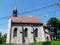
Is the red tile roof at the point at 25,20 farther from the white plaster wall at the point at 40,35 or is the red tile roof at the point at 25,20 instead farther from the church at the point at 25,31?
the white plaster wall at the point at 40,35

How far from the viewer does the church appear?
4641 cm

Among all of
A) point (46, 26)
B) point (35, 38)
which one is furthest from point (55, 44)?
point (46, 26)

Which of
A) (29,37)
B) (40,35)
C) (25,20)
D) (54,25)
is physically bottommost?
(29,37)

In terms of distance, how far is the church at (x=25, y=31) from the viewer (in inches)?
1827

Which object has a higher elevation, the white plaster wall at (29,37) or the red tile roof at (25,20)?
the red tile roof at (25,20)

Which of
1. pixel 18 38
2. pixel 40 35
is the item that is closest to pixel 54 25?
pixel 40 35

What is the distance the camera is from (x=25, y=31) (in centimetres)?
4803

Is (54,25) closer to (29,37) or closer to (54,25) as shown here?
(54,25)

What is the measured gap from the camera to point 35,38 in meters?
47.8

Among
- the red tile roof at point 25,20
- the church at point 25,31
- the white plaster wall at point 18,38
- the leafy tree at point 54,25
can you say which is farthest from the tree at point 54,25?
the white plaster wall at point 18,38

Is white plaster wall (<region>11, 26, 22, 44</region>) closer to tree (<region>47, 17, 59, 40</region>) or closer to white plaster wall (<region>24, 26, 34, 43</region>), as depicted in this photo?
white plaster wall (<region>24, 26, 34, 43</region>)

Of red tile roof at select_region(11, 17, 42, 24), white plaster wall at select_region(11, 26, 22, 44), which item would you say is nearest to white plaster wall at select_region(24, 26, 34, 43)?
white plaster wall at select_region(11, 26, 22, 44)

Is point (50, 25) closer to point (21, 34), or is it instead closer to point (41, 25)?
point (41, 25)

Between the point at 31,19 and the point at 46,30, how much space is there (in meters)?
6.30
